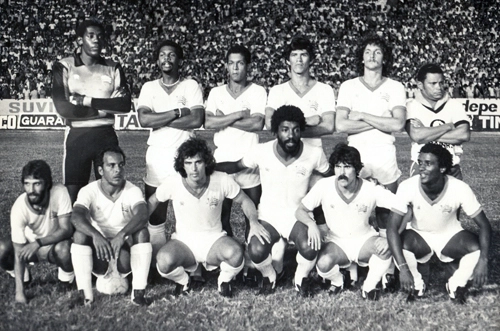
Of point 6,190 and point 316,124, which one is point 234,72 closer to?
point 316,124

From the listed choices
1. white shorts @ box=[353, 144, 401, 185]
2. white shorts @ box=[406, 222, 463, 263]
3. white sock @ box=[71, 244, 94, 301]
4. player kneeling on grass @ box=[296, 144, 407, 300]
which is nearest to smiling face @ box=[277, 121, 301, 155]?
player kneeling on grass @ box=[296, 144, 407, 300]

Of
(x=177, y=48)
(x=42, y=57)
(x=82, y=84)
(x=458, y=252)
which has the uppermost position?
(x=42, y=57)

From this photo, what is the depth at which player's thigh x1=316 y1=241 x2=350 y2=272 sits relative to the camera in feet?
14.8

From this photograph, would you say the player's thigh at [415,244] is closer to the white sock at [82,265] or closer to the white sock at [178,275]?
the white sock at [178,275]

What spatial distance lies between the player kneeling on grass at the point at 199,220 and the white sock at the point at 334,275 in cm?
54

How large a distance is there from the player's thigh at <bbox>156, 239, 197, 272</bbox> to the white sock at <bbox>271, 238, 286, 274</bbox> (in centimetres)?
70

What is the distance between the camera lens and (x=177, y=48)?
5148 millimetres

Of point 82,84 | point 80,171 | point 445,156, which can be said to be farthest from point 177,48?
point 445,156

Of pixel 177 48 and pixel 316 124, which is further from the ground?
pixel 177 48

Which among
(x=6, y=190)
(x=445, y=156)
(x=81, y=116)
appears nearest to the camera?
(x=445, y=156)

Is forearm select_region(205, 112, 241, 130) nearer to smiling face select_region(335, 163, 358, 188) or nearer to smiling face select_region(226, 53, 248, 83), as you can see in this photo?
smiling face select_region(226, 53, 248, 83)

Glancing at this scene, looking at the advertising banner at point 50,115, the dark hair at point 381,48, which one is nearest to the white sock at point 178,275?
the dark hair at point 381,48

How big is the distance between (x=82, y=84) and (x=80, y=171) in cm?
76

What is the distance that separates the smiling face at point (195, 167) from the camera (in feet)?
14.6
